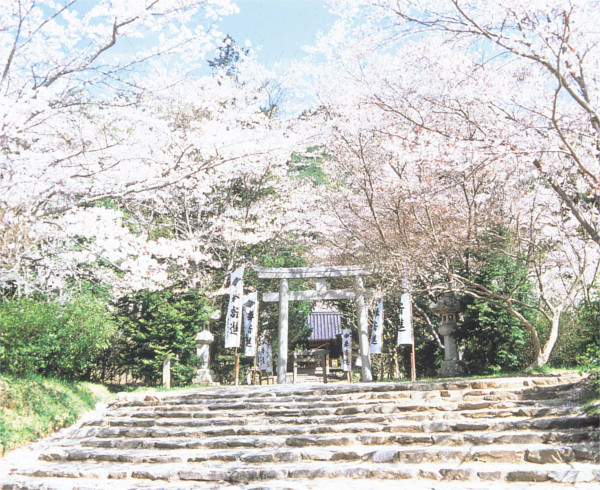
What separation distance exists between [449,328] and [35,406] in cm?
896

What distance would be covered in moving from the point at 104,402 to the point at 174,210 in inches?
290

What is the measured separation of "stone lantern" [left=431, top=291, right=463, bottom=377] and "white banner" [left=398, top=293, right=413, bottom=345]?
650mm

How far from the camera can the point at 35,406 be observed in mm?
8625

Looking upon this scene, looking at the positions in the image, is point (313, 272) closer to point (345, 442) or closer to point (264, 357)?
point (264, 357)

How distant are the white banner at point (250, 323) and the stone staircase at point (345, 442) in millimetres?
3728

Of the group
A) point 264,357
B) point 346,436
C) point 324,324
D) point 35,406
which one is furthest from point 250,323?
point 324,324

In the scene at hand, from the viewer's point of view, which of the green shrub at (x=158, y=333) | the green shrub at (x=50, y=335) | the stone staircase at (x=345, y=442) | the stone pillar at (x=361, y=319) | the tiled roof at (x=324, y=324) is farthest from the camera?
the tiled roof at (x=324, y=324)

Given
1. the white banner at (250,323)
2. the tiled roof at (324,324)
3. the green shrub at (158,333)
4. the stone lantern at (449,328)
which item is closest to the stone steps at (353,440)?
the green shrub at (158,333)

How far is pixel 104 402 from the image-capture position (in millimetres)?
10406

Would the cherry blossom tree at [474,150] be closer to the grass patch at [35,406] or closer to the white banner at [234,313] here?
the white banner at [234,313]

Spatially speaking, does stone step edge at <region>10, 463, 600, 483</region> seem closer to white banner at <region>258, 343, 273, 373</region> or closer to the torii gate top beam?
the torii gate top beam

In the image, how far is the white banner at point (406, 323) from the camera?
1213 cm

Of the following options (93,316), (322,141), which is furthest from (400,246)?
(93,316)

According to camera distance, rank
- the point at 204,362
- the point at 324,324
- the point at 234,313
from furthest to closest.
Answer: the point at 324,324
the point at 204,362
the point at 234,313
